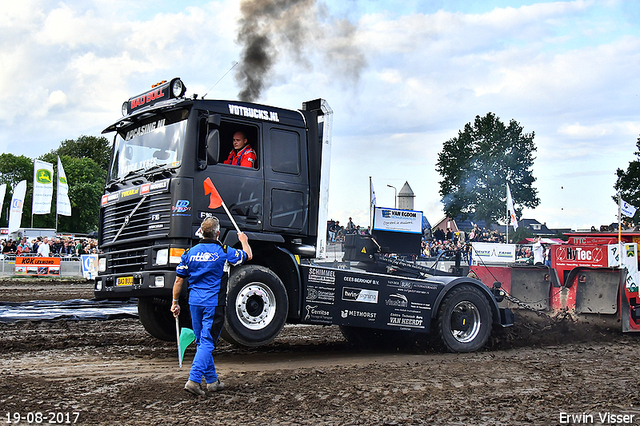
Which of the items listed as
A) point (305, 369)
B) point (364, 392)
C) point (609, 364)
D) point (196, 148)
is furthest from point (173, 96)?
point (609, 364)

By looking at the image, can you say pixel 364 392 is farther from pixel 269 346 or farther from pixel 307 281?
pixel 269 346

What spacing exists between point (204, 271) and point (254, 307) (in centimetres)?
150

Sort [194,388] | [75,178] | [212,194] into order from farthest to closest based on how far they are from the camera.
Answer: [75,178] → [212,194] → [194,388]

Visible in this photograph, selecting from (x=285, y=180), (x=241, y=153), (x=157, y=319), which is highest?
(x=241, y=153)

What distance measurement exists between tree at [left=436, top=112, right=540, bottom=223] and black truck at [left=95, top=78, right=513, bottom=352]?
55.0 m

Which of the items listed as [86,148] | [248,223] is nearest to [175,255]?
[248,223]

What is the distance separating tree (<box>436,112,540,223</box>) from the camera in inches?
2461

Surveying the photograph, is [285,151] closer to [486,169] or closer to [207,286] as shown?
[207,286]

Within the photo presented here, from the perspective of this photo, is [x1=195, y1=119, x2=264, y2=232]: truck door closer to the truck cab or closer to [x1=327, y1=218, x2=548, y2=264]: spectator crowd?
the truck cab

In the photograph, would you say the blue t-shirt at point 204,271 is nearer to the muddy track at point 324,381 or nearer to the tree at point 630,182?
the muddy track at point 324,381

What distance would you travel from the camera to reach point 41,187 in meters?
30.5

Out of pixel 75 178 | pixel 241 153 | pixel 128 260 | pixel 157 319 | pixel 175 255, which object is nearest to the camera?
pixel 175 255

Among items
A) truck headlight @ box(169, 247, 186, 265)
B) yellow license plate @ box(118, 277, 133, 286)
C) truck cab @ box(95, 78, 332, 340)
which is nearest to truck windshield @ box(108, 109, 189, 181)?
truck cab @ box(95, 78, 332, 340)

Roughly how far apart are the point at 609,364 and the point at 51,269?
2253 cm
